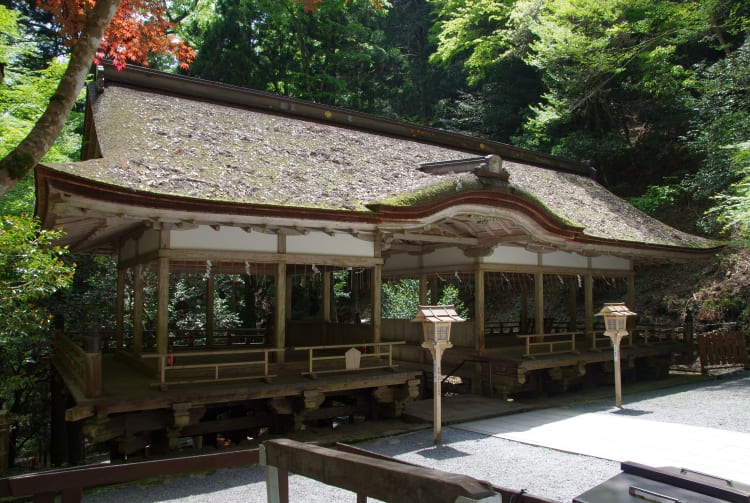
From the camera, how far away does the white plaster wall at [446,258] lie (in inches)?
524

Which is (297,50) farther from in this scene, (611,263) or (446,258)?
(611,263)

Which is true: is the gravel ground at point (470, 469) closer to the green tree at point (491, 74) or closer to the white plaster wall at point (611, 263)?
the white plaster wall at point (611, 263)

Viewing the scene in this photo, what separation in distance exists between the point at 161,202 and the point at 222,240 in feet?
5.68

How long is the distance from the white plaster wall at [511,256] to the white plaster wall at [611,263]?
8.57 ft

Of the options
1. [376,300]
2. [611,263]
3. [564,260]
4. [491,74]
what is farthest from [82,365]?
[491,74]

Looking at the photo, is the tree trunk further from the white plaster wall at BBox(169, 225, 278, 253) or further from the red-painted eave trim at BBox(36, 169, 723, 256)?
the white plaster wall at BBox(169, 225, 278, 253)

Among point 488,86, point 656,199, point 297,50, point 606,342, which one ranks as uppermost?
point 297,50

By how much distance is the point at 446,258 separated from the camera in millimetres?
13930

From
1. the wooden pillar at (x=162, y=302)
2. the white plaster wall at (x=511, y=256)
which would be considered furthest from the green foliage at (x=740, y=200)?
the wooden pillar at (x=162, y=302)

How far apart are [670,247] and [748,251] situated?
3.70m

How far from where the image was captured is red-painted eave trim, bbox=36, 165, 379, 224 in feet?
21.6

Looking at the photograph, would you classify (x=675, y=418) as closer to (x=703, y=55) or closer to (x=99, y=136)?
(x=99, y=136)

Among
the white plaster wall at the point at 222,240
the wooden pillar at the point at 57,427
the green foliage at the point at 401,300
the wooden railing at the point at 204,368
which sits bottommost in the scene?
the wooden pillar at the point at 57,427

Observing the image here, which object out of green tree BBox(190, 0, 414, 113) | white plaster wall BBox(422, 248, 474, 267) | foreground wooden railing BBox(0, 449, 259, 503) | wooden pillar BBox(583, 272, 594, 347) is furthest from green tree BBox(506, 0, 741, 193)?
foreground wooden railing BBox(0, 449, 259, 503)
